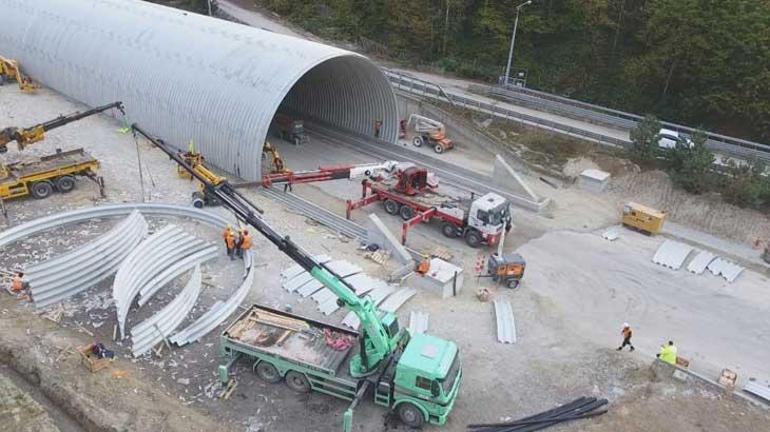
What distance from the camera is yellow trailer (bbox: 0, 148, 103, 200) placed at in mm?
21859

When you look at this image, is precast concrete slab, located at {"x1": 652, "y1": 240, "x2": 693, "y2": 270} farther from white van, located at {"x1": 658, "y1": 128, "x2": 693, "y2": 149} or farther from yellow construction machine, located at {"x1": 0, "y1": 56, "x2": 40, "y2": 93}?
Result: yellow construction machine, located at {"x1": 0, "y1": 56, "x2": 40, "y2": 93}

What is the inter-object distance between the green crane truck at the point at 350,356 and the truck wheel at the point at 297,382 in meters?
0.02

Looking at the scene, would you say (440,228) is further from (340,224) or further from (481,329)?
(481,329)

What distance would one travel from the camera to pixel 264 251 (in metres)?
20.0

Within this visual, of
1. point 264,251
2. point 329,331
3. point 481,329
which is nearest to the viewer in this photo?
point 329,331

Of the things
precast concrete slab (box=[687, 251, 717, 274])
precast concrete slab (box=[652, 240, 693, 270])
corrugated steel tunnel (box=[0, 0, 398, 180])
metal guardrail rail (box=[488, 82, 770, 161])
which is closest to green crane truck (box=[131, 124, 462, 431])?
corrugated steel tunnel (box=[0, 0, 398, 180])

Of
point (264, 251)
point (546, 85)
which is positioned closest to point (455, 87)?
point (546, 85)

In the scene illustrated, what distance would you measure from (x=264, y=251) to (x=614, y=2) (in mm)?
28879

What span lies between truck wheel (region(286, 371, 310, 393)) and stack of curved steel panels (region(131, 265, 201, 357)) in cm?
382

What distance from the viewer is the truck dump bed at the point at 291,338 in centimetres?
1400

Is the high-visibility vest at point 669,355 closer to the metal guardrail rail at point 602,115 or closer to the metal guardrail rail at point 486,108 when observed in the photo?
the metal guardrail rail at point 486,108

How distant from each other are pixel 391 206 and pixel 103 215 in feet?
35.0

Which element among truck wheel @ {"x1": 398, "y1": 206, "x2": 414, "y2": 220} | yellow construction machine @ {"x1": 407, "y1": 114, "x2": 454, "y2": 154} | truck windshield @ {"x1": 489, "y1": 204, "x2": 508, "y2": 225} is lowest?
truck wheel @ {"x1": 398, "y1": 206, "x2": 414, "y2": 220}

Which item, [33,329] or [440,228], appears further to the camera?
[440,228]
